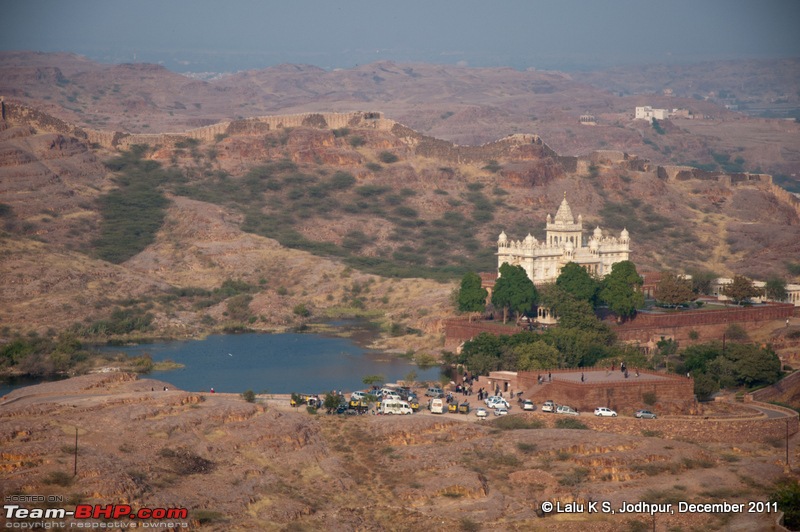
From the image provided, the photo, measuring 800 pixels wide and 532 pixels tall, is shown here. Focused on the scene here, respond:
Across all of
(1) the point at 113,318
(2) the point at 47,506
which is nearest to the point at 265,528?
(2) the point at 47,506

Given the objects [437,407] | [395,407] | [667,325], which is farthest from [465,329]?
[395,407]

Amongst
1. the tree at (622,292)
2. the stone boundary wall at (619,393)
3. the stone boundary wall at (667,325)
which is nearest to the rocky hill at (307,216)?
the stone boundary wall at (667,325)

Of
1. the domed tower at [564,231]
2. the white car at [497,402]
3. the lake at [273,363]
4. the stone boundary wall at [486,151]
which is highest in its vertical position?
the stone boundary wall at [486,151]

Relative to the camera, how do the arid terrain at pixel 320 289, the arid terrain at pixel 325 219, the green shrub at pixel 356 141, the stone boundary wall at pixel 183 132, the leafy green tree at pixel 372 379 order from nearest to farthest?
the arid terrain at pixel 320 289 → the leafy green tree at pixel 372 379 → the arid terrain at pixel 325 219 → the stone boundary wall at pixel 183 132 → the green shrub at pixel 356 141

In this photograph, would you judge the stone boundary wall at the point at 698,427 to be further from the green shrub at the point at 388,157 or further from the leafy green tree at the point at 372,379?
the green shrub at the point at 388,157

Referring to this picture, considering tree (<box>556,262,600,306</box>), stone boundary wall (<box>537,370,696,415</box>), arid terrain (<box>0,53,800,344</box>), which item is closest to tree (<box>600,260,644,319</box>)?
tree (<box>556,262,600,306</box>)

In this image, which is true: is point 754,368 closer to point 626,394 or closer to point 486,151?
point 626,394

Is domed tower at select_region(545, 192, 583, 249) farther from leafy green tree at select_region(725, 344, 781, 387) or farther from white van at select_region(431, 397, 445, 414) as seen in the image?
white van at select_region(431, 397, 445, 414)
